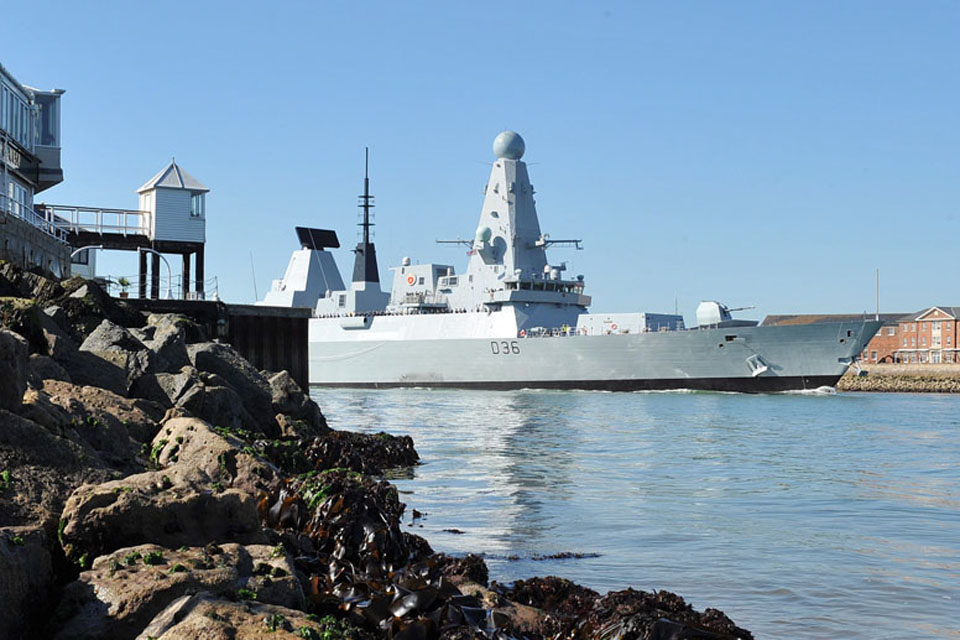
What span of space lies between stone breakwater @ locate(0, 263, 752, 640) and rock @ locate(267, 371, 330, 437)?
524 cm

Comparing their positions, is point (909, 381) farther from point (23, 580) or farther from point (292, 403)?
point (23, 580)

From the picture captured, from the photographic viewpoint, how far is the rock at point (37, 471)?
4727 millimetres

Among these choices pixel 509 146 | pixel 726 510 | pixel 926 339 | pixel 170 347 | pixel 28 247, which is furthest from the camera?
pixel 926 339

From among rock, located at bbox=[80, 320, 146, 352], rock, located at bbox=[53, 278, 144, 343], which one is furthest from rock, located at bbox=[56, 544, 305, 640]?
rock, located at bbox=[53, 278, 144, 343]

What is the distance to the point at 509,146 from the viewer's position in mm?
44594

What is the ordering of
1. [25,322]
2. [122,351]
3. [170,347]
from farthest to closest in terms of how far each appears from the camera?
[170,347] < [122,351] < [25,322]

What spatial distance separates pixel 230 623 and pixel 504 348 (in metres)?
36.8

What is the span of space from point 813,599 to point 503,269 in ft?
120

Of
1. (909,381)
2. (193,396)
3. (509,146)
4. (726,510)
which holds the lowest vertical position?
(909,381)

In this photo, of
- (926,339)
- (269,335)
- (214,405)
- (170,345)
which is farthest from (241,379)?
(926,339)

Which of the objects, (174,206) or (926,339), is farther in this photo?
(926,339)

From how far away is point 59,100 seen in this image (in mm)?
24688

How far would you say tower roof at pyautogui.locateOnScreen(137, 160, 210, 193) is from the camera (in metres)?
25.4

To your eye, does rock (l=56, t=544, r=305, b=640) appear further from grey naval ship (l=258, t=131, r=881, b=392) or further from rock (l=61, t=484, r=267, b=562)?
grey naval ship (l=258, t=131, r=881, b=392)
